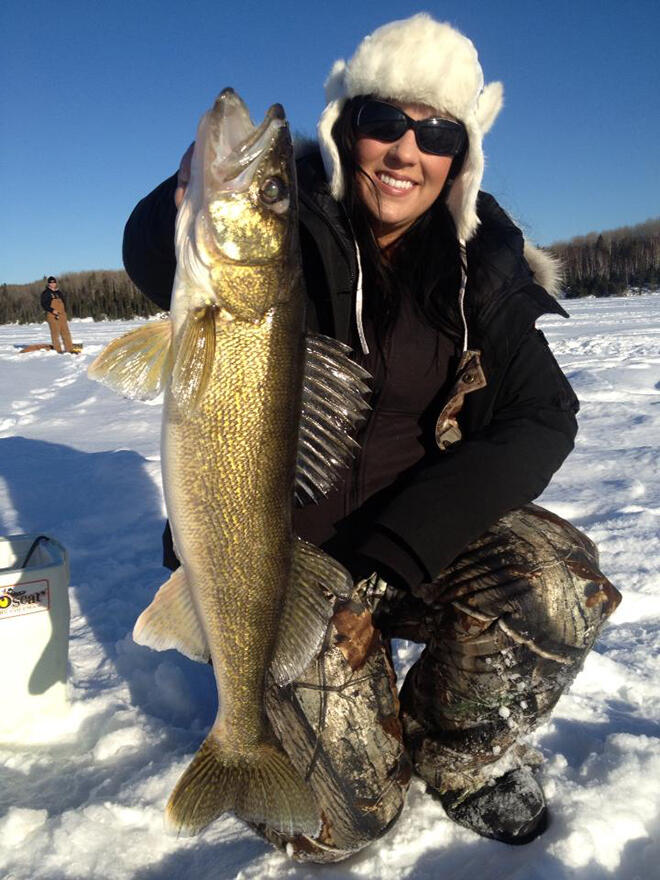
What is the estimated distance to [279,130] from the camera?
1.73 m

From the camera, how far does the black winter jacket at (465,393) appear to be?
6.80ft

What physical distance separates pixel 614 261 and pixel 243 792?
175ft

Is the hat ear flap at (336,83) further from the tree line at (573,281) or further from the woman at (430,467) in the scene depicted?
the tree line at (573,281)

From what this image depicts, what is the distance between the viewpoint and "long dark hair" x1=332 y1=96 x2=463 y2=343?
2.30 meters

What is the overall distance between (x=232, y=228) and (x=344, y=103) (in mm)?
881

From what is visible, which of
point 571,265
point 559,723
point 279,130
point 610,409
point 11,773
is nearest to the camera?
point 279,130

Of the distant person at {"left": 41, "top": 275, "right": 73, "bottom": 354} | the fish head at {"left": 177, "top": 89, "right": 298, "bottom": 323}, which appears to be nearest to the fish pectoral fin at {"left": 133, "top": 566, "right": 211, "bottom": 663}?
the fish head at {"left": 177, "top": 89, "right": 298, "bottom": 323}

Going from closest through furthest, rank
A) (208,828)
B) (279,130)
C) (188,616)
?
(279,130) → (188,616) → (208,828)

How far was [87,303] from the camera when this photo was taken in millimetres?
42844

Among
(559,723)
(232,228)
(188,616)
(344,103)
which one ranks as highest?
(344,103)

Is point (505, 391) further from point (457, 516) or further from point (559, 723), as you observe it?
point (559, 723)

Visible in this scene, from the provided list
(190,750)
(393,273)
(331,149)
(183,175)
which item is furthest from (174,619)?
(331,149)

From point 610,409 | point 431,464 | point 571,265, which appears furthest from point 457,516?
point 571,265

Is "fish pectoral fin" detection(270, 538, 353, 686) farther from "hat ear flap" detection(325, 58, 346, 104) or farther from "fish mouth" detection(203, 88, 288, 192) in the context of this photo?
"hat ear flap" detection(325, 58, 346, 104)
